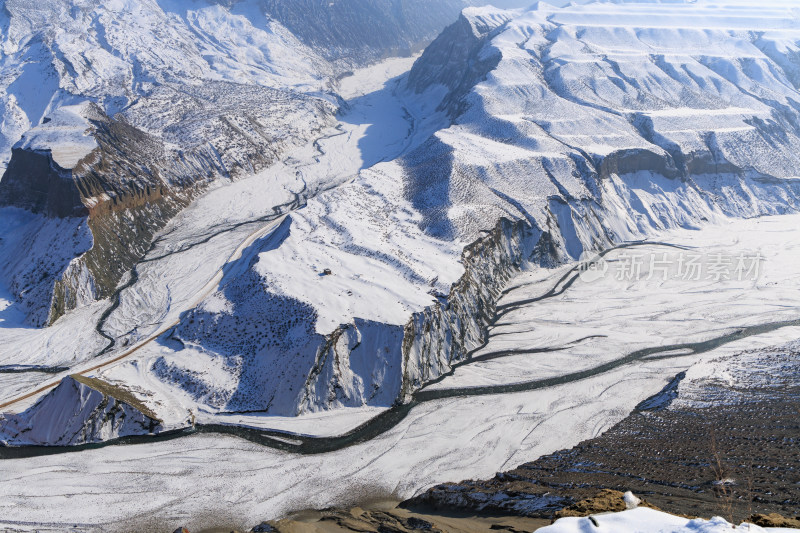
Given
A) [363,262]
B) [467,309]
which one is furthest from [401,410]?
[363,262]

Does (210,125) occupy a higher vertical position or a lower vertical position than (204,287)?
higher

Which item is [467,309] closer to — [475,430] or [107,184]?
[475,430]

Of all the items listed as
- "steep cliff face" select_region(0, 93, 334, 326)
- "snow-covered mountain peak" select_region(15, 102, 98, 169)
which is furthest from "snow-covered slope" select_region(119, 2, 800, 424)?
"snow-covered mountain peak" select_region(15, 102, 98, 169)

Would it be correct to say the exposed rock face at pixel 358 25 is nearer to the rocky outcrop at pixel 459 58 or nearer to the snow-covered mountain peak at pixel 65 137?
the rocky outcrop at pixel 459 58

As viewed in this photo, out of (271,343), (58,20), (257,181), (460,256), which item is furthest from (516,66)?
(58,20)

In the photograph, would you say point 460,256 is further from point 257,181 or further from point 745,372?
point 257,181

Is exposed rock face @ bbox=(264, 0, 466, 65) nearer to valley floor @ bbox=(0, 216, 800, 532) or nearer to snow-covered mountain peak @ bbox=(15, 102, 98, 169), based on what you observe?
snow-covered mountain peak @ bbox=(15, 102, 98, 169)
